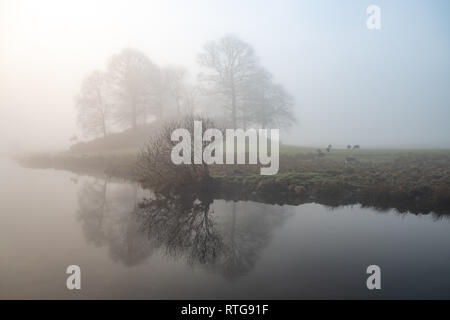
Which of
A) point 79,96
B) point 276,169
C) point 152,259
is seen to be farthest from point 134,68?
point 152,259

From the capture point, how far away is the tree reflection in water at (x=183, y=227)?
13.1 m

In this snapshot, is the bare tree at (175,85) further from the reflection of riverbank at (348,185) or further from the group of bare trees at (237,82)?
the reflection of riverbank at (348,185)

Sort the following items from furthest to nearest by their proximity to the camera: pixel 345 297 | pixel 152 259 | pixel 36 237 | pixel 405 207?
pixel 405 207 → pixel 36 237 → pixel 152 259 → pixel 345 297

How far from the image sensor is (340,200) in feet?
68.0

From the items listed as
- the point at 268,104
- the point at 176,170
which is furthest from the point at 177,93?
the point at 176,170

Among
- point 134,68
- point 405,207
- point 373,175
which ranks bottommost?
point 405,207

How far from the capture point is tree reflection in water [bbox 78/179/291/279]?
1312 cm

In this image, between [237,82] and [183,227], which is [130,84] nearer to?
[237,82]

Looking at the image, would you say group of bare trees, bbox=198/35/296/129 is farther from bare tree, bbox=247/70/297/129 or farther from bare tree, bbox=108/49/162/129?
bare tree, bbox=108/49/162/129

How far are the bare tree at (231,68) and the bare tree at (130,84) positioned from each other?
36.2 ft

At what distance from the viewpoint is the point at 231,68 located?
44.3m

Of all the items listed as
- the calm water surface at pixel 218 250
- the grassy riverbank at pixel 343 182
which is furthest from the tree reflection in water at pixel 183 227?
the grassy riverbank at pixel 343 182

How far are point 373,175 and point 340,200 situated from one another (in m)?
5.51
